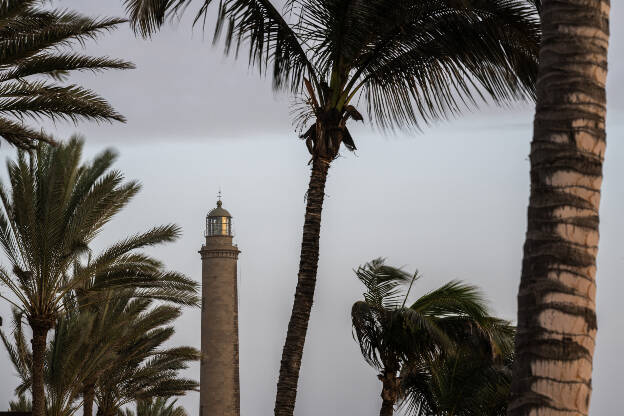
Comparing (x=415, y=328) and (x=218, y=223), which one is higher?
(x=218, y=223)

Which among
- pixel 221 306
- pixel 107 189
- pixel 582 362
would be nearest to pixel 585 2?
pixel 582 362

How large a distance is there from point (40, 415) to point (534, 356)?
1496cm

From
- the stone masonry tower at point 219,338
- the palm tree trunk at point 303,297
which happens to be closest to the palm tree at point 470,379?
the palm tree trunk at point 303,297

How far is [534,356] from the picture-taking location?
4375 mm

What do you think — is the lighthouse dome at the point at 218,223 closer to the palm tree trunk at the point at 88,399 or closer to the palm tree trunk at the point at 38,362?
the palm tree trunk at the point at 88,399

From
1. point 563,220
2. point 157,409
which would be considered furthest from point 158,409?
point 563,220

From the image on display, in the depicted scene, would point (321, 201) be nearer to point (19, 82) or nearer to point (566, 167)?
point (19, 82)

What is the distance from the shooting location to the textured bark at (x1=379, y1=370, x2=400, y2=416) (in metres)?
16.1

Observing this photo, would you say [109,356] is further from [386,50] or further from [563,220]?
[563,220]

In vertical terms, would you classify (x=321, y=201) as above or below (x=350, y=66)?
below

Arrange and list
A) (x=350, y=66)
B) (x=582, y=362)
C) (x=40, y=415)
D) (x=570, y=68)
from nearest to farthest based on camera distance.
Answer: (x=582, y=362) → (x=570, y=68) → (x=350, y=66) → (x=40, y=415)

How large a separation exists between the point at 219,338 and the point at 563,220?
43.1 m

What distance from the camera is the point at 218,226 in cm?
5006

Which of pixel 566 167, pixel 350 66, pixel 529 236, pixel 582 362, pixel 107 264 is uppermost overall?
pixel 350 66
